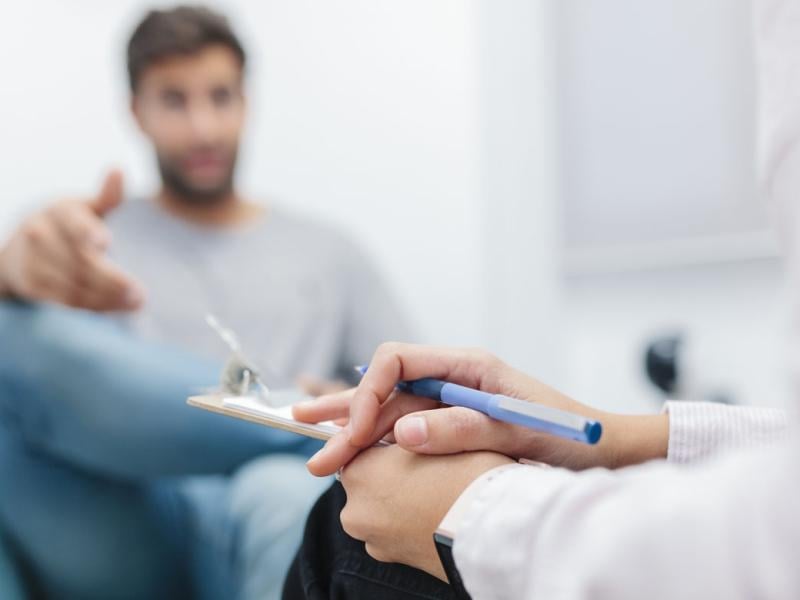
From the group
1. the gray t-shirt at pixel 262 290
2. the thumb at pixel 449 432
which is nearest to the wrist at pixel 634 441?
the thumb at pixel 449 432

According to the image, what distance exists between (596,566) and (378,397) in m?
0.21

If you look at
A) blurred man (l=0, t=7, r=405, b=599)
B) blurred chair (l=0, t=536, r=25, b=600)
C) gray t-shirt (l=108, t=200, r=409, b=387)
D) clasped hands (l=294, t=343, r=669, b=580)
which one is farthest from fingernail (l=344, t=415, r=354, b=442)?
gray t-shirt (l=108, t=200, r=409, b=387)

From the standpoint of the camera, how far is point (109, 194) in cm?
105

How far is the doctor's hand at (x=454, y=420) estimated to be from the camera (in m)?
0.46

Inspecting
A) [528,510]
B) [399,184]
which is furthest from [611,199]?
[528,510]

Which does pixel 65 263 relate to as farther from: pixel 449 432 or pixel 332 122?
pixel 332 122

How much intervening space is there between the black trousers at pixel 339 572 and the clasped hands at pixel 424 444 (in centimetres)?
2

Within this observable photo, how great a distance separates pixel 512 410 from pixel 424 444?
0.17ft

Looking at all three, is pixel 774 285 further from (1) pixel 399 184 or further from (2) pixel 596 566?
(2) pixel 596 566

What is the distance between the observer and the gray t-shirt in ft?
4.44

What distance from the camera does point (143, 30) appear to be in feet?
4.83

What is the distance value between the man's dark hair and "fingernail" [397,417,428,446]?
1171 mm

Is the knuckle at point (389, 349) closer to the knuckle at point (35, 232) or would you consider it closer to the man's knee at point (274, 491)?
the man's knee at point (274, 491)

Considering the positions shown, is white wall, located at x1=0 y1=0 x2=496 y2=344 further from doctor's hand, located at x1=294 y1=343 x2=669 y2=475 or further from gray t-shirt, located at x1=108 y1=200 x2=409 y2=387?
doctor's hand, located at x1=294 y1=343 x2=669 y2=475
